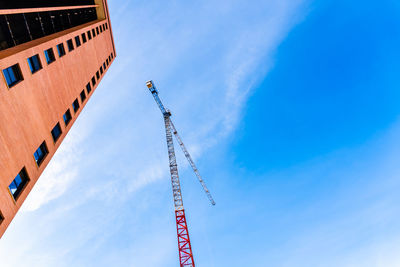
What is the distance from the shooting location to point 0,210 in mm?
12906

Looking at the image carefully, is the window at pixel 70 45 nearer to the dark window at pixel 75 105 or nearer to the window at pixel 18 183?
the dark window at pixel 75 105

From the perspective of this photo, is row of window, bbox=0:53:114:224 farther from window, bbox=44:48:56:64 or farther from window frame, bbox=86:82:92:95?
window, bbox=44:48:56:64

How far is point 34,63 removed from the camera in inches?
704

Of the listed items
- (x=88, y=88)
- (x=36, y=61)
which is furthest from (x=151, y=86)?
(x=36, y=61)

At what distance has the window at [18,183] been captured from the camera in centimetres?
1464

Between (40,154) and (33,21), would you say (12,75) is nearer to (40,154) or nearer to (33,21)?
(40,154)

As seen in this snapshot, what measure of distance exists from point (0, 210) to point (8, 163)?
9.23ft

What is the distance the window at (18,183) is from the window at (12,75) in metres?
6.02

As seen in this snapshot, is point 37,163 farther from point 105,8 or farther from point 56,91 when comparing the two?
point 105,8

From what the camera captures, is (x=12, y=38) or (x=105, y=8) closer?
(x=12, y=38)

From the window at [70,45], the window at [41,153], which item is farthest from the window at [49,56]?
Answer: the window at [41,153]

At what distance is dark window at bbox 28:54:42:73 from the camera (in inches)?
685

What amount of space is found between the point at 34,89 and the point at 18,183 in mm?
7290

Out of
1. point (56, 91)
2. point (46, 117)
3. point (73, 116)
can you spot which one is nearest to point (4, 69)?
point (46, 117)
